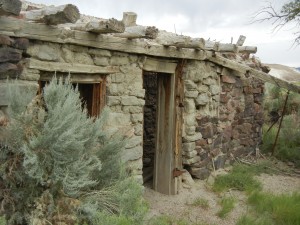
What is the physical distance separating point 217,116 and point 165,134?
53.3 inches

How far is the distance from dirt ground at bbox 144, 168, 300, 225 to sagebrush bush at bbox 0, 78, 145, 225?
1.61 meters

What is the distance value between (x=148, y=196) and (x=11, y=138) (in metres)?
3.13

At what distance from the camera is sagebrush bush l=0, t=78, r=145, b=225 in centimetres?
312

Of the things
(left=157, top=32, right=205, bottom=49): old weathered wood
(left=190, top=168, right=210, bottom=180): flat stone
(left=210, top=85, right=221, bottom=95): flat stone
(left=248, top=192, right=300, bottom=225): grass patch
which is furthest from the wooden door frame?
(left=248, top=192, right=300, bottom=225): grass patch

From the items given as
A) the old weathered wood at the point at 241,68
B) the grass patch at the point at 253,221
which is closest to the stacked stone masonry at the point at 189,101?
the old weathered wood at the point at 241,68

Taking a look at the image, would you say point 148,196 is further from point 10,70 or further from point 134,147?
point 10,70

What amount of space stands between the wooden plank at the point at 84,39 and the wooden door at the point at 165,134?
583mm

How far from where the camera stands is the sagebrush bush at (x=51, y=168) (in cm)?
312

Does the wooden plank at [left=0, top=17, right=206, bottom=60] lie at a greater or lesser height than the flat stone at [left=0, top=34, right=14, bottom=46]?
greater

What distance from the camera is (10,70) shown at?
3561mm

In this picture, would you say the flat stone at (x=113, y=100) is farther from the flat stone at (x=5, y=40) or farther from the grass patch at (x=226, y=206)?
the grass patch at (x=226, y=206)

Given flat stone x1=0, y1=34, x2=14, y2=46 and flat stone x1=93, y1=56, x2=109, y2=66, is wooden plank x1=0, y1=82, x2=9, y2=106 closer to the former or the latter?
flat stone x1=0, y1=34, x2=14, y2=46

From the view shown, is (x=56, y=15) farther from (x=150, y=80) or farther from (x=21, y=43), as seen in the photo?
(x=150, y=80)

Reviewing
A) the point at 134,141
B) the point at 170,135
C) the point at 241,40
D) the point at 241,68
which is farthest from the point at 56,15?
the point at 241,40
